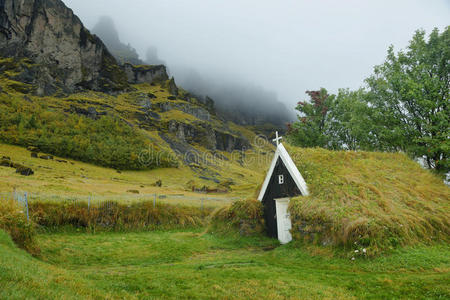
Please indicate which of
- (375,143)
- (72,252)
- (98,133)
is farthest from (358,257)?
(98,133)

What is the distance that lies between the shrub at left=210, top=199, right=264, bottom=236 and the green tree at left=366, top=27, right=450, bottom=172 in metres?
13.7

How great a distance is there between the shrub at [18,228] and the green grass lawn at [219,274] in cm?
93

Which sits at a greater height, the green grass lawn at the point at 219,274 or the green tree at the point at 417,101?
the green tree at the point at 417,101

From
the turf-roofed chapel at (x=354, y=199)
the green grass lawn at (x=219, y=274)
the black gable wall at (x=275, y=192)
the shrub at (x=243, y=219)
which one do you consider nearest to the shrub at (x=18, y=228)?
the green grass lawn at (x=219, y=274)

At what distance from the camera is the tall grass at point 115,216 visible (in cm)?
1972

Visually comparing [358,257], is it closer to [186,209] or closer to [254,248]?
[254,248]

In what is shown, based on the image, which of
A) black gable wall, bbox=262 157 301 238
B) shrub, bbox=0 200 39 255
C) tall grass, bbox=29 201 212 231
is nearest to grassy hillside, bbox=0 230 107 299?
shrub, bbox=0 200 39 255

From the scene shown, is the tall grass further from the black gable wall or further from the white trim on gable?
the black gable wall

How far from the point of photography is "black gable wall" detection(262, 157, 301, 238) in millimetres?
16875

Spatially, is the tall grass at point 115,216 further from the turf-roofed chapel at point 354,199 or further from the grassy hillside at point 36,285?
the grassy hillside at point 36,285

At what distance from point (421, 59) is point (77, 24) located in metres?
188

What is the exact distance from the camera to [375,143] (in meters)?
26.6

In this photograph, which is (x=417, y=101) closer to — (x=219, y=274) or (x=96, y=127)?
(x=219, y=274)

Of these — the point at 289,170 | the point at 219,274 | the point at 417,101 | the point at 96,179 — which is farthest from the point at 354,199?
the point at 96,179
